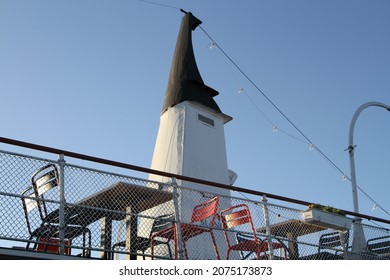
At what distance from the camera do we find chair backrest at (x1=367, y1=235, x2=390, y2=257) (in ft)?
36.2

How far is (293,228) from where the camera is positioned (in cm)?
978

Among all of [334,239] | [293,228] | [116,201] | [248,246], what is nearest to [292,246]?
[293,228]

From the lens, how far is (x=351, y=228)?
10453 mm

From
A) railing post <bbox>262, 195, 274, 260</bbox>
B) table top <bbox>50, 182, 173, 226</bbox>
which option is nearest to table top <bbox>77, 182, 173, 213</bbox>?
table top <bbox>50, 182, 173, 226</bbox>

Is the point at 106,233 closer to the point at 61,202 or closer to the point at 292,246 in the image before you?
the point at 61,202

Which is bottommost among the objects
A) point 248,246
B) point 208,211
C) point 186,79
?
point 248,246

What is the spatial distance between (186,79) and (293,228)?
21.5ft

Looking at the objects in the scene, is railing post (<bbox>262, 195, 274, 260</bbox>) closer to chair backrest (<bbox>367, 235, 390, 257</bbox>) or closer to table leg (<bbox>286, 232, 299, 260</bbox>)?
table leg (<bbox>286, 232, 299, 260</bbox>)

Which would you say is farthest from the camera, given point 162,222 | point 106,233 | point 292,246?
point 292,246

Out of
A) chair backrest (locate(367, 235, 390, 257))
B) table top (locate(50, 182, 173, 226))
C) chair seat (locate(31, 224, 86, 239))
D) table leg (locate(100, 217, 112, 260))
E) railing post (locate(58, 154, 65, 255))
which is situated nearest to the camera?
railing post (locate(58, 154, 65, 255))

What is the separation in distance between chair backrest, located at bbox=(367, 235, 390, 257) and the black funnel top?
5.26m
